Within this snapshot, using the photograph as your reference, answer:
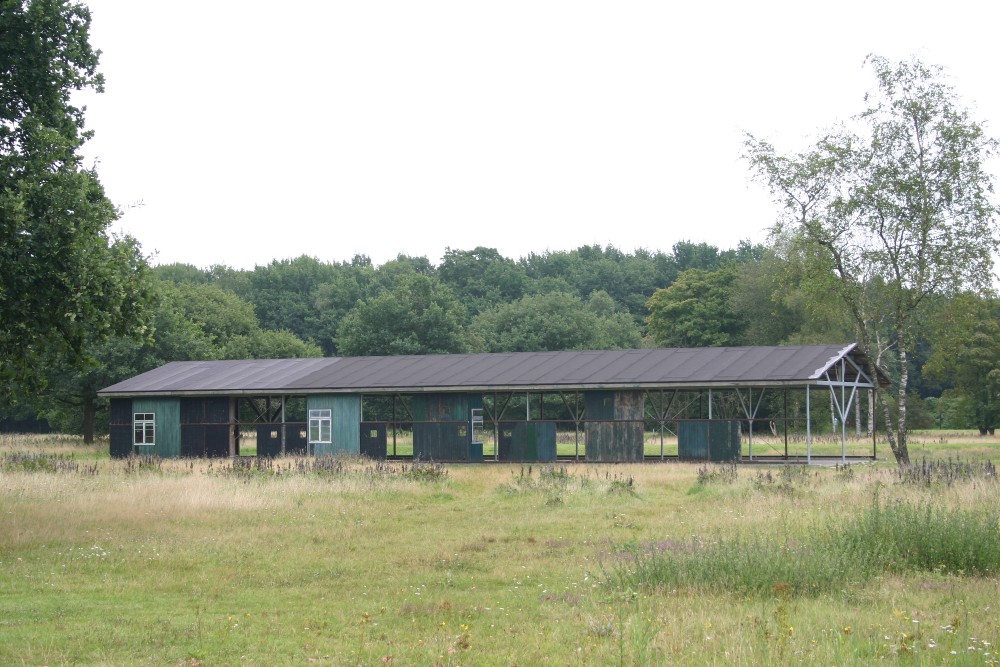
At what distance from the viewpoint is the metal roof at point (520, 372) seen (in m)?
36.7

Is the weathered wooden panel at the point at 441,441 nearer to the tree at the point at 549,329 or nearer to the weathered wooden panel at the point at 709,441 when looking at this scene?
the weathered wooden panel at the point at 709,441

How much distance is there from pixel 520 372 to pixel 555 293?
4741 centimetres

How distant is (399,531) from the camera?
18656mm

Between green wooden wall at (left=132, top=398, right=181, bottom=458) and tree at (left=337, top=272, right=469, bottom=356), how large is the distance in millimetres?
34439

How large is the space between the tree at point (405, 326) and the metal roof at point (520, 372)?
30189 millimetres

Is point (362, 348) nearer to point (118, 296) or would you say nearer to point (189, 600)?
point (118, 296)

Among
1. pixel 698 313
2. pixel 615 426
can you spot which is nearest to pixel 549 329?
pixel 698 313

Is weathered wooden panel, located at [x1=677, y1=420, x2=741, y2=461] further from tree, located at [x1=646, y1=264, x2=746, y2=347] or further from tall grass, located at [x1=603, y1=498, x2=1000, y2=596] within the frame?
tree, located at [x1=646, y1=264, x2=746, y2=347]

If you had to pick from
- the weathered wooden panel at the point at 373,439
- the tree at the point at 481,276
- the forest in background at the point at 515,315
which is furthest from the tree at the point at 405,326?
the weathered wooden panel at the point at 373,439

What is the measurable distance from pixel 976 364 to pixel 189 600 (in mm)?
53074

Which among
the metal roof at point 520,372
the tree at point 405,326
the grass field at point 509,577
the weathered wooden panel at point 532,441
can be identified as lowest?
the grass field at point 509,577

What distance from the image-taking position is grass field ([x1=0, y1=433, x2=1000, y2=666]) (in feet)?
31.1

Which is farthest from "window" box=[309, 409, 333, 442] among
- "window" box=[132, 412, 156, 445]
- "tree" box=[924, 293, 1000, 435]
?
"tree" box=[924, 293, 1000, 435]

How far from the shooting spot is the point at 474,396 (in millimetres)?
41031
